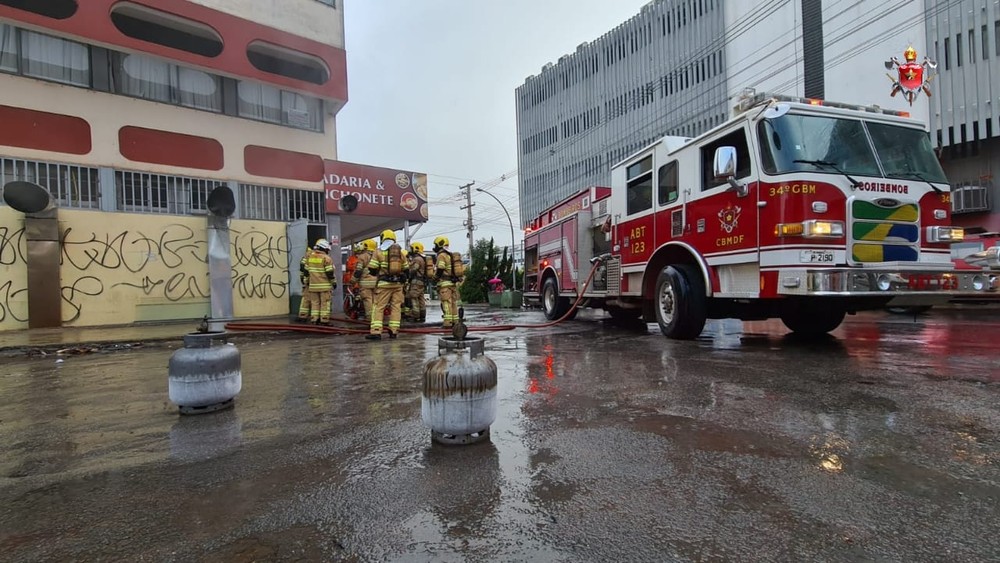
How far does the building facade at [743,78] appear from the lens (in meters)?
16.1

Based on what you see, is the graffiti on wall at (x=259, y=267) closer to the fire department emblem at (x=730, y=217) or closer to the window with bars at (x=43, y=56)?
the window with bars at (x=43, y=56)

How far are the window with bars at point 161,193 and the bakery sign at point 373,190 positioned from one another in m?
3.04

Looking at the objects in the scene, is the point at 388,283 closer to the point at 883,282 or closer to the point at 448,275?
the point at 448,275

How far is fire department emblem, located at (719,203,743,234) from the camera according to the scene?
20.3ft

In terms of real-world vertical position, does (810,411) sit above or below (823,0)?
below

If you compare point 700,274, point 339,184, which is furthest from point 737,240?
point 339,184

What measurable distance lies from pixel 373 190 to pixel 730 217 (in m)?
11.4

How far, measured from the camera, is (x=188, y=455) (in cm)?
307

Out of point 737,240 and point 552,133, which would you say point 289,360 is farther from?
point 552,133

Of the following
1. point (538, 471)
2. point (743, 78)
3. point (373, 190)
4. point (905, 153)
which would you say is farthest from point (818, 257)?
point (743, 78)

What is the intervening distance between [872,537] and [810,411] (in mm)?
1842

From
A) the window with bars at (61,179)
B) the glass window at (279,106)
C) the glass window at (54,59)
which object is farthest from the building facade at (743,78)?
the glass window at (54,59)

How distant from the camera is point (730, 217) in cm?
628

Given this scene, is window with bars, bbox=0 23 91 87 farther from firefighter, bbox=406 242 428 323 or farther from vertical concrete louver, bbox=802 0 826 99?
vertical concrete louver, bbox=802 0 826 99
